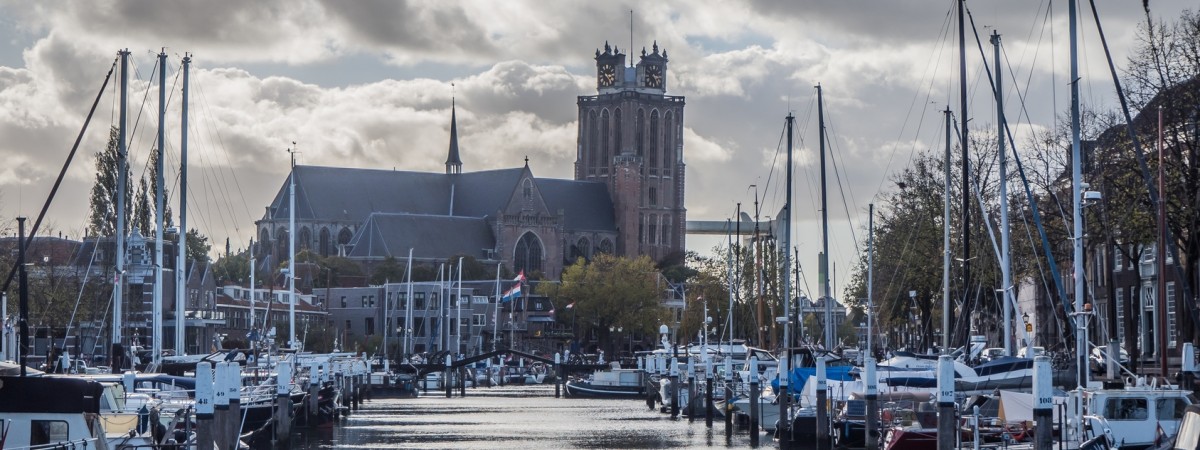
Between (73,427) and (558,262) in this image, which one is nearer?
(73,427)

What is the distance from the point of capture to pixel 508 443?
5428 centimetres

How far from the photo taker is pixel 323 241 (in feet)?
629

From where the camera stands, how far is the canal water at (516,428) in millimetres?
53875

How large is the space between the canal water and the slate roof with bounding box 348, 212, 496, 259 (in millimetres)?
96617

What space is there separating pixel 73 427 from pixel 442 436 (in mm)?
32058

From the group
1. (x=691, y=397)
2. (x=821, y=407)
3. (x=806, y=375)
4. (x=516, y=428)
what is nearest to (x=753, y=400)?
(x=806, y=375)

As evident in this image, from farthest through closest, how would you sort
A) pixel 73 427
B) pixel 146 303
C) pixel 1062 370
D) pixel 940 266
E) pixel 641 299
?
pixel 641 299 < pixel 146 303 < pixel 940 266 < pixel 1062 370 < pixel 73 427

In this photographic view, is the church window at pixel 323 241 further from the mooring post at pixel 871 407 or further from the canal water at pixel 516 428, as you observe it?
the mooring post at pixel 871 407

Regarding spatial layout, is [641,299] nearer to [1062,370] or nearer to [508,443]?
[508,443]

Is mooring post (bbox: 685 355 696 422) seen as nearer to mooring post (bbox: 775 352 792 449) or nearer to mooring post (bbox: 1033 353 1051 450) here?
mooring post (bbox: 775 352 792 449)

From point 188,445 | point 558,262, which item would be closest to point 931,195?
point 188,445

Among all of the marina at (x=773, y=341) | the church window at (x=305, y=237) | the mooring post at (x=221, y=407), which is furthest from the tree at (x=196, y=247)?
the mooring post at (x=221, y=407)

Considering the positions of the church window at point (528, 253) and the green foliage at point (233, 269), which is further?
the church window at point (528, 253)

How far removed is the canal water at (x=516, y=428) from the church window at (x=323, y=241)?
10490cm
